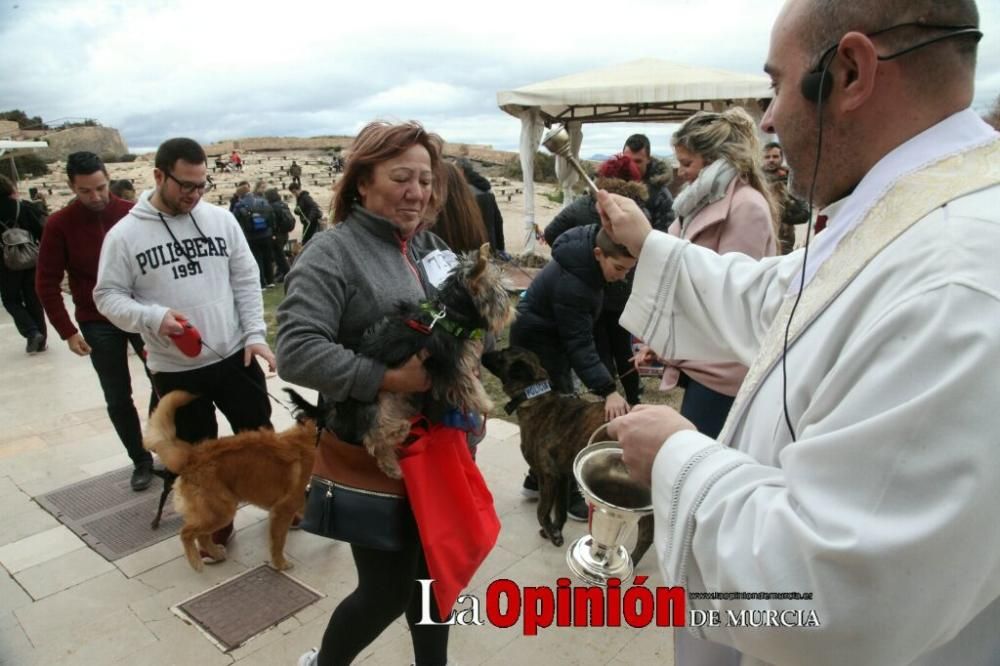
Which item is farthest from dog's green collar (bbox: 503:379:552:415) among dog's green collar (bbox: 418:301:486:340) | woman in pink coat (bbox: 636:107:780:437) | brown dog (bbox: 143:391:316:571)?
dog's green collar (bbox: 418:301:486:340)

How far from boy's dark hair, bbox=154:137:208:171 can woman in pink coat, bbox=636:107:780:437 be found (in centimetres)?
266

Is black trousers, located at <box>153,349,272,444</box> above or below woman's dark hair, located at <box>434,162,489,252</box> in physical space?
below

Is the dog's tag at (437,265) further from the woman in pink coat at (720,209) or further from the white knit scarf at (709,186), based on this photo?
the white knit scarf at (709,186)

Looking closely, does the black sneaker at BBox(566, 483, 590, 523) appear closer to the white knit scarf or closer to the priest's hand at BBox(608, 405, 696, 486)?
the white knit scarf

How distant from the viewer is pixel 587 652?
105 inches

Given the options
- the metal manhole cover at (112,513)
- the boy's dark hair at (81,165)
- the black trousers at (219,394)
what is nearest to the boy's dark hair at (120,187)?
the boy's dark hair at (81,165)

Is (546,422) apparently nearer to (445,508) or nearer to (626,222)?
(445,508)

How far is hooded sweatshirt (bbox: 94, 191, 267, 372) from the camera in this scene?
3.12 m

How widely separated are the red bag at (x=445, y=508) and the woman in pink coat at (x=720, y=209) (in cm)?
126

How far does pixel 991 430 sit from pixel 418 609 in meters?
1.97

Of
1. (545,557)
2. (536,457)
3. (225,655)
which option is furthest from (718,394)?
(225,655)

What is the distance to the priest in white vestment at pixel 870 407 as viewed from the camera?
75 cm

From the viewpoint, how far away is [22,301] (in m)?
7.80

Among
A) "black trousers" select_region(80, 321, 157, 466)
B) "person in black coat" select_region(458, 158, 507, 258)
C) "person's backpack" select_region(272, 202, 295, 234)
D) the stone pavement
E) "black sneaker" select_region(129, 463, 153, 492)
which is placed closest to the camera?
the stone pavement
